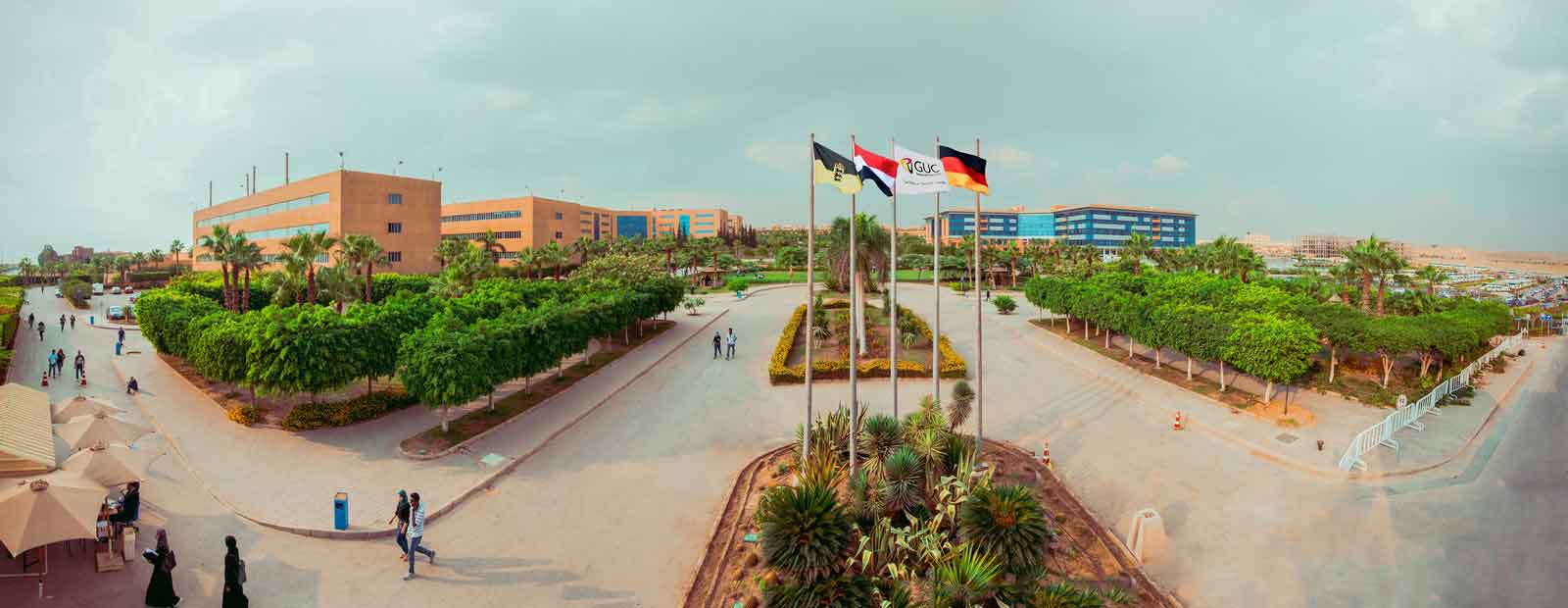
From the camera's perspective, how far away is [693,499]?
49.3ft

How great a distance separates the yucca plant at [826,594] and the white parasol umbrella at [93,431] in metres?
14.3

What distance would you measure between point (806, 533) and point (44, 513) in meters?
11.4

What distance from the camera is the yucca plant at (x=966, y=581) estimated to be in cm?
958

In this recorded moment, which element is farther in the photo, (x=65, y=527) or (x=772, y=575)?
(x=772, y=575)

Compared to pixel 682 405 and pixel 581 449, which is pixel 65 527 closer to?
pixel 581 449

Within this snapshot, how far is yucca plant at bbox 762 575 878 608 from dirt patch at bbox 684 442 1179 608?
1.02m

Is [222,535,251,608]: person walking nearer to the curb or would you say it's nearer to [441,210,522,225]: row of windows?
the curb

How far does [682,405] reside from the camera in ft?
76.5

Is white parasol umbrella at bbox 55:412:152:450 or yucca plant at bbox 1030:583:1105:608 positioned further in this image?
white parasol umbrella at bbox 55:412:152:450

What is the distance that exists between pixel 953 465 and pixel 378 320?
18.6m

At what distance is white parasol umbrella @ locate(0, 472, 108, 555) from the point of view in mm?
9320

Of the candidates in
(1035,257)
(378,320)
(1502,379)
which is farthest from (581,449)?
(1035,257)

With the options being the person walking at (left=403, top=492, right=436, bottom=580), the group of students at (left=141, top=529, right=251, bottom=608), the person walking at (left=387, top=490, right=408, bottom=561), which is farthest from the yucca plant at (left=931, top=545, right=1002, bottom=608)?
the group of students at (left=141, top=529, right=251, bottom=608)

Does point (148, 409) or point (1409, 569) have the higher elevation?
point (148, 409)
